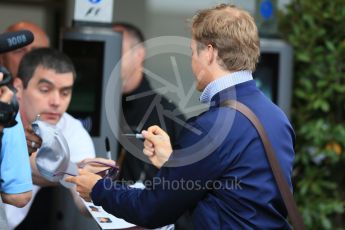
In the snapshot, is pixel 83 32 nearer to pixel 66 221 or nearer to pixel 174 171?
pixel 66 221

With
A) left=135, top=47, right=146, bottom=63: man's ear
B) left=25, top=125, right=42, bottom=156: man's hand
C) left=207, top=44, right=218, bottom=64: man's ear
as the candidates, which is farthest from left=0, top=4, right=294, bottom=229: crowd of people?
left=135, top=47, right=146, bottom=63: man's ear

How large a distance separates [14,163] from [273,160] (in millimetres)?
1066

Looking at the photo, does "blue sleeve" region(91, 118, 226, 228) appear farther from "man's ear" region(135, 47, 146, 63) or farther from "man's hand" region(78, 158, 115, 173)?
"man's ear" region(135, 47, 146, 63)

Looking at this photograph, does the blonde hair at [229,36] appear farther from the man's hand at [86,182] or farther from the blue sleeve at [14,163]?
the blue sleeve at [14,163]

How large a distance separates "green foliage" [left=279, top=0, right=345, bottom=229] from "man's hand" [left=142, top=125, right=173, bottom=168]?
2883 millimetres

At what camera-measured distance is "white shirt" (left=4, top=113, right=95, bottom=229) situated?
13.6ft

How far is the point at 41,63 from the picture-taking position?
4285mm

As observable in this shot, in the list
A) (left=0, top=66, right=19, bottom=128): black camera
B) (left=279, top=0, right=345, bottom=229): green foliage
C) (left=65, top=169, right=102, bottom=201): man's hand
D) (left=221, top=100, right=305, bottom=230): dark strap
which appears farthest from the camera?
(left=279, top=0, right=345, bottom=229): green foliage

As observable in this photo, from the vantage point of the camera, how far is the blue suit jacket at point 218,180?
9.41 feet

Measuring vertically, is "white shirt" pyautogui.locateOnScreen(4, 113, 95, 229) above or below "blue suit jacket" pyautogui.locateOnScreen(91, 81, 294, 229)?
below

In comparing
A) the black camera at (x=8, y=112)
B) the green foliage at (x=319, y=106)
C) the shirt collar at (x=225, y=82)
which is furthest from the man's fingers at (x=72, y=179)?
the green foliage at (x=319, y=106)

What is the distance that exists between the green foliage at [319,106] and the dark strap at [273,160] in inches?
117

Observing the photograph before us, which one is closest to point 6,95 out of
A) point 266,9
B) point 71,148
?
point 71,148

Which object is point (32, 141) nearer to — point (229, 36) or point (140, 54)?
point (229, 36)
